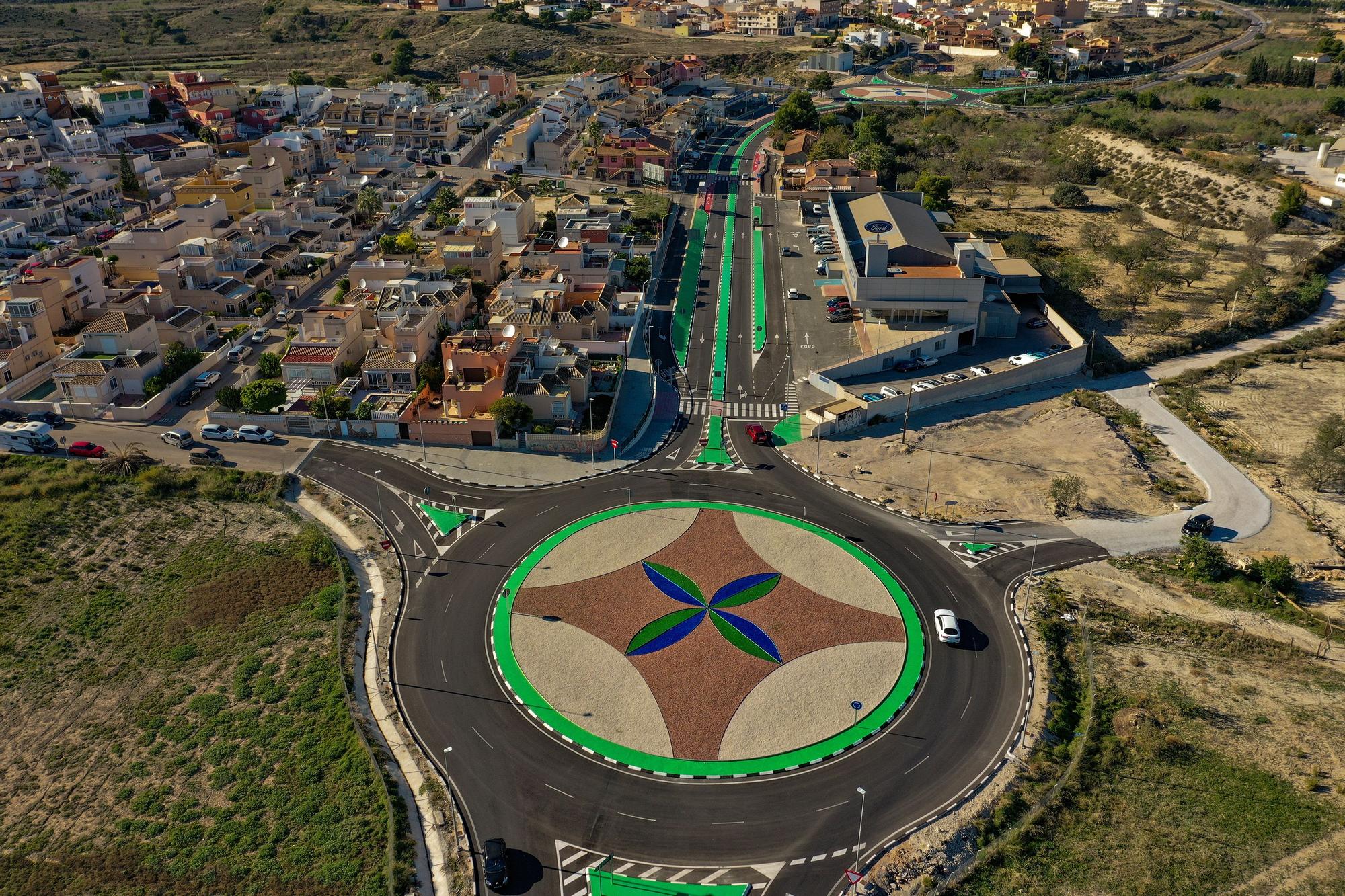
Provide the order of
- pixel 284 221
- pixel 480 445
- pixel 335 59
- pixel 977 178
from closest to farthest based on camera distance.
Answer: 1. pixel 480 445
2. pixel 284 221
3. pixel 977 178
4. pixel 335 59

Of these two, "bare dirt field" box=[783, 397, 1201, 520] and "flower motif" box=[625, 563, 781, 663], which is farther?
"bare dirt field" box=[783, 397, 1201, 520]

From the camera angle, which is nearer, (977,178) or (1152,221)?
(1152,221)

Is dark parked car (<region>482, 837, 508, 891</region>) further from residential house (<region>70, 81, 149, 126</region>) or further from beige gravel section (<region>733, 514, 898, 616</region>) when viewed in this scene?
residential house (<region>70, 81, 149, 126</region>)

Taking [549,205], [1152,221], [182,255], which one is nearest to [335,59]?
[549,205]

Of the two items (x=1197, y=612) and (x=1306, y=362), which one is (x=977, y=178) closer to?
(x=1306, y=362)

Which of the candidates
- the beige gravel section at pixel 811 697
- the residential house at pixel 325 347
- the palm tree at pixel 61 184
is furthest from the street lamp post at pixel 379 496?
the palm tree at pixel 61 184

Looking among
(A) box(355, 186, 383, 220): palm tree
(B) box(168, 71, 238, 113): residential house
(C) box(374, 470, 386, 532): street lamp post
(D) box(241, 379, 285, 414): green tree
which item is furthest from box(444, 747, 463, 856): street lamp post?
(B) box(168, 71, 238, 113): residential house

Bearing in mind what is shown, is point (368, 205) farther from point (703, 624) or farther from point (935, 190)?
point (703, 624)

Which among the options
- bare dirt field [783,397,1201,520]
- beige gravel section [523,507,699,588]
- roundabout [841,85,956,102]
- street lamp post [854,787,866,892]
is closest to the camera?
street lamp post [854,787,866,892]
